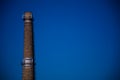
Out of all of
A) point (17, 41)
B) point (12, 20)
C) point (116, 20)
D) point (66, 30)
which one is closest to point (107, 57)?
point (116, 20)

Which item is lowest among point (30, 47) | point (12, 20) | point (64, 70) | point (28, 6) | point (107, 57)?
point (64, 70)

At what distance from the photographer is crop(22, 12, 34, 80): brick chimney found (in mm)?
1673

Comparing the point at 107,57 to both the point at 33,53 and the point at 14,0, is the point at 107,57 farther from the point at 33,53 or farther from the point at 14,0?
the point at 14,0

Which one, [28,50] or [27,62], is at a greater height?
[28,50]

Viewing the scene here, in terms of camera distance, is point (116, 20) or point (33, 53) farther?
point (116, 20)

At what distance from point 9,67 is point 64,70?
0.58m

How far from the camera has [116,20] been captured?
1.89 metres

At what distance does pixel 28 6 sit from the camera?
1.83 meters

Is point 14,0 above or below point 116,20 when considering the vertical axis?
above

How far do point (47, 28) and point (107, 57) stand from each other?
728 mm

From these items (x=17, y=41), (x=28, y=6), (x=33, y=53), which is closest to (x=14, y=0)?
(x=28, y=6)

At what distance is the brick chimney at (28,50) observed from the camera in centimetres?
167

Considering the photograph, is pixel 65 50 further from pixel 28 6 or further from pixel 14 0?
pixel 14 0

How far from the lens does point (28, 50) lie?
169 centimetres
